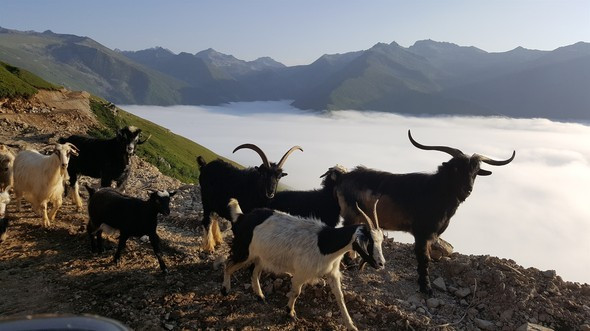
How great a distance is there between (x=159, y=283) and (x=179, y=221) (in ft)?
16.0

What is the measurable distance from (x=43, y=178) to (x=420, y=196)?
9.68 metres

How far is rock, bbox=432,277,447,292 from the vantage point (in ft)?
30.1

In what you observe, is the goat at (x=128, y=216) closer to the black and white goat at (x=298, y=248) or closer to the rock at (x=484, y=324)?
the black and white goat at (x=298, y=248)

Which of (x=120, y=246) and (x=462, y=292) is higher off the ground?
(x=120, y=246)

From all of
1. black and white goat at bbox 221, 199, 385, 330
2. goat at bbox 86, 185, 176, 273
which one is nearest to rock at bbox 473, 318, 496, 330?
black and white goat at bbox 221, 199, 385, 330

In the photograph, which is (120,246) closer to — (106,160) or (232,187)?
(232,187)

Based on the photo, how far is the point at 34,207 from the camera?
1097 cm

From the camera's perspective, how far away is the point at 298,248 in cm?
705

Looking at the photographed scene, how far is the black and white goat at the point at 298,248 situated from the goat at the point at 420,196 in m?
2.66

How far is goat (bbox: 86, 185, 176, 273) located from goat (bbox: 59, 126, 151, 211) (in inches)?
147

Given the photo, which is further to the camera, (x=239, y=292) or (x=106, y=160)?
(x=106, y=160)

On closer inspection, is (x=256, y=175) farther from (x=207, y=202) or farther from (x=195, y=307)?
(x=195, y=307)

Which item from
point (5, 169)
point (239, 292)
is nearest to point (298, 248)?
point (239, 292)

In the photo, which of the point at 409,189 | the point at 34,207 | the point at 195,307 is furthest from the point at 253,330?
the point at 34,207
